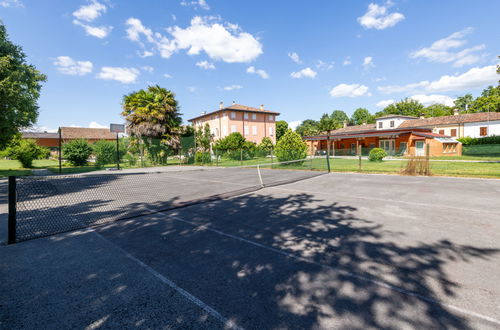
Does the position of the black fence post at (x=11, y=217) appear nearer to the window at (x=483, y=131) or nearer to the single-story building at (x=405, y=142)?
the single-story building at (x=405, y=142)

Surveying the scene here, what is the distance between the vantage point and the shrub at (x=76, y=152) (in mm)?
Result: 26656

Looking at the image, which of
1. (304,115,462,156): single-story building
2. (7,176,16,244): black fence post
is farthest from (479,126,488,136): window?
(7,176,16,244): black fence post

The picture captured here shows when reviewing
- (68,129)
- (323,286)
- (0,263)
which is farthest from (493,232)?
(68,129)

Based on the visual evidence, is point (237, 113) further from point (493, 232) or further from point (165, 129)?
point (493, 232)

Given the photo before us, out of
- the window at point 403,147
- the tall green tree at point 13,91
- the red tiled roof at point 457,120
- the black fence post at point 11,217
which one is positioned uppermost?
the red tiled roof at point 457,120

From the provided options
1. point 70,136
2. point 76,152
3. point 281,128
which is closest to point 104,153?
point 76,152

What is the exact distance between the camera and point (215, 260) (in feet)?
12.2

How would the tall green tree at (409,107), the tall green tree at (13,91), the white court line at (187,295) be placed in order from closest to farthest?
the white court line at (187,295) < the tall green tree at (13,91) < the tall green tree at (409,107)

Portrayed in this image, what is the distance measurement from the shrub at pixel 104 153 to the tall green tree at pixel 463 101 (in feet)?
306

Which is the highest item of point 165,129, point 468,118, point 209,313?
Answer: point 468,118

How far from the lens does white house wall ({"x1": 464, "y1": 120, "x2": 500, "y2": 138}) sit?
42656 millimetres

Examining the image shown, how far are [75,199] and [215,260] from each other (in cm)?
833

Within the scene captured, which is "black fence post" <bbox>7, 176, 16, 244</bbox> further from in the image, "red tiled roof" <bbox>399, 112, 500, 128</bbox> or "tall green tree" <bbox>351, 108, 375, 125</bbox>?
"tall green tree" <bbox>351, 108, 375, 125</bbox>

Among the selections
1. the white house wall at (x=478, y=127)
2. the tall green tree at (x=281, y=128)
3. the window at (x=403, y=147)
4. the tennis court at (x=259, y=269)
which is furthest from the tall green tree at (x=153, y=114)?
the white house wall at (x=478, y=127)
